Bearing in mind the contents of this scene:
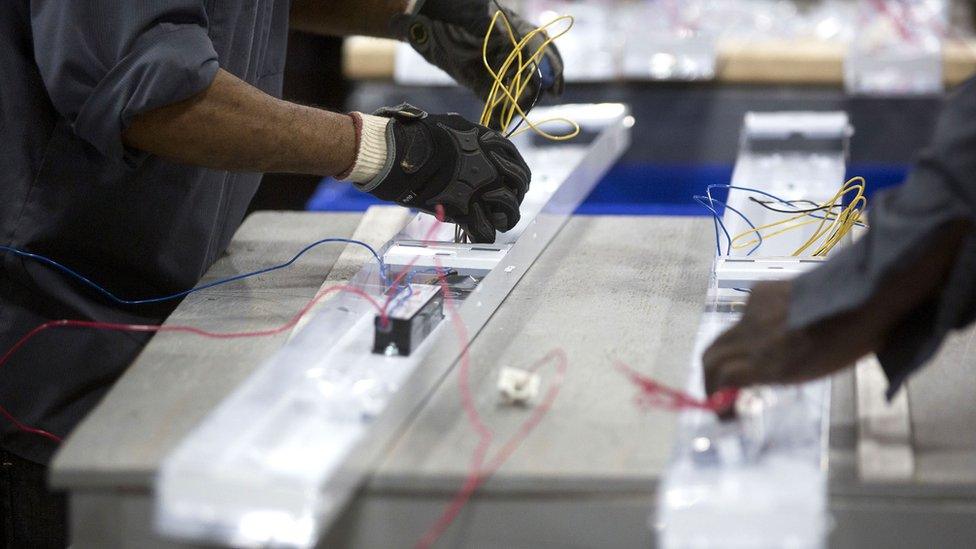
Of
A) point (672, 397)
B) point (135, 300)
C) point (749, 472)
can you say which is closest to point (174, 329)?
point (135, 300)

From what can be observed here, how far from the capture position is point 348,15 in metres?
1.85

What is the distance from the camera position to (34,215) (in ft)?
4.67

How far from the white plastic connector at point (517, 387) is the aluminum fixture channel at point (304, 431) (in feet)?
0.26

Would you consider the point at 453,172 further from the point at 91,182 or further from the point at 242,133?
the point at 91,182

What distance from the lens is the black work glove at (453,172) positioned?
57.0 inches

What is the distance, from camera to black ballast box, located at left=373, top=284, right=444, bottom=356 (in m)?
1.20

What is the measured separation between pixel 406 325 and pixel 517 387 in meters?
0.13

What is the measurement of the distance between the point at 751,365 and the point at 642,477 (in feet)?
0.50

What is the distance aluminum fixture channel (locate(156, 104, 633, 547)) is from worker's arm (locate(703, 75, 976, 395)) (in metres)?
0.31

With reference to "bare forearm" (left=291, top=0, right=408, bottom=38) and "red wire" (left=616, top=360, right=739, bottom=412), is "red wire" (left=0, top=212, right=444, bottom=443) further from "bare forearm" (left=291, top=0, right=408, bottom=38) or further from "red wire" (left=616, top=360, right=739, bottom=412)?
"bare forearm" (left=291, top=0, right=408, bottom=38)

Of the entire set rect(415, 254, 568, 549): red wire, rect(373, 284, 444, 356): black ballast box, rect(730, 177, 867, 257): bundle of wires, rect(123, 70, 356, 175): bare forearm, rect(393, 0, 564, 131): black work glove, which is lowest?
rect(730, 177, 867, 257): bundle of wires

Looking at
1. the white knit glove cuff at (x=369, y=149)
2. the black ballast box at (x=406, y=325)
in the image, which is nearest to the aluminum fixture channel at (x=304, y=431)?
the black ballast box at (x=406, y=325)

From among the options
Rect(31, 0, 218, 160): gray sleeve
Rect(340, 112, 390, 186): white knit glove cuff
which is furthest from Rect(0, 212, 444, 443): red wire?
Rect(31, 0, 218, 160): gray sleeve

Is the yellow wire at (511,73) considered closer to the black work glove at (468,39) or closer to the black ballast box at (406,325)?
the black work glove at (468,39)
